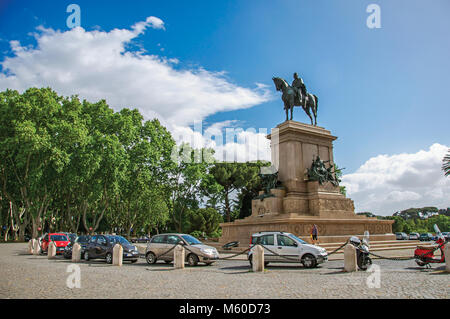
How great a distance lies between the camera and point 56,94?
131ft

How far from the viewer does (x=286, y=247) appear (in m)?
15.0

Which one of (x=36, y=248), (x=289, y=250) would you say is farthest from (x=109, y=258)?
(x=36, y=248)

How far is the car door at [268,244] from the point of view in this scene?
1500 cm

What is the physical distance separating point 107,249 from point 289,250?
9398mm

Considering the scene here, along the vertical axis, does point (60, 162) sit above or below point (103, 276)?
above

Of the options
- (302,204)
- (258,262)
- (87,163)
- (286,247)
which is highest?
(87,163)

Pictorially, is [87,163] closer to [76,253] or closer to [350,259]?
[76,253]

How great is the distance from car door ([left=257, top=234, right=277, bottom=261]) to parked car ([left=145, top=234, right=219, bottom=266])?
2.19 metres

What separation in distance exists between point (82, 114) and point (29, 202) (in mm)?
10856

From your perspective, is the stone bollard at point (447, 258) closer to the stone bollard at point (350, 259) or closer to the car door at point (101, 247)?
the stone bollard at point (350, 259)

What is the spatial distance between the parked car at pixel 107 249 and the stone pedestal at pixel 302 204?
915 centimetres

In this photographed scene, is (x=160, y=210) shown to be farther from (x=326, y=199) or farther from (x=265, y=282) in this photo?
(x=265, y=282)

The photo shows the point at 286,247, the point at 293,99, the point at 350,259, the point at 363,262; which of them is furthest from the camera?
the point at 293,99
